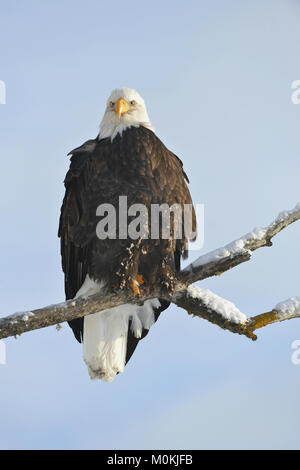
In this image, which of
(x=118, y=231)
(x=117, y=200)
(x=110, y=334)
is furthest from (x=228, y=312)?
(x=110, y=334)

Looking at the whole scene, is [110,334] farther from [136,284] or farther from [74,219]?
[74,219]

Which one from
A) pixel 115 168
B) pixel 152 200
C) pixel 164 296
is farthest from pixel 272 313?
pixel 115 168

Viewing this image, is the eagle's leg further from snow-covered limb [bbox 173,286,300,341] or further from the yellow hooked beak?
the yellow hooked beak

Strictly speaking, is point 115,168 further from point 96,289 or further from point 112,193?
point 96,289

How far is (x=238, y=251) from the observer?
4.95 metres

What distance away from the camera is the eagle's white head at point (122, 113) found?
19.8ft

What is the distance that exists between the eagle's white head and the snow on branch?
1577 mm

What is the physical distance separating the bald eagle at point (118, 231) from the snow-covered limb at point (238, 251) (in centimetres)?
40

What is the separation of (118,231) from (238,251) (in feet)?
3.52

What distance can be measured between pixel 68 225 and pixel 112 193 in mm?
558

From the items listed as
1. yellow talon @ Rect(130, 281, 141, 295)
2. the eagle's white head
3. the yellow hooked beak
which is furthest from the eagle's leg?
the yellow hooked beak

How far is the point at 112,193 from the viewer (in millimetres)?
5469

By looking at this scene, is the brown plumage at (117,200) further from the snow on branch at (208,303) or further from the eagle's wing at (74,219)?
the snow on branch at (208,303)

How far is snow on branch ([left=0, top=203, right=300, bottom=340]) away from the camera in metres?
4.75
